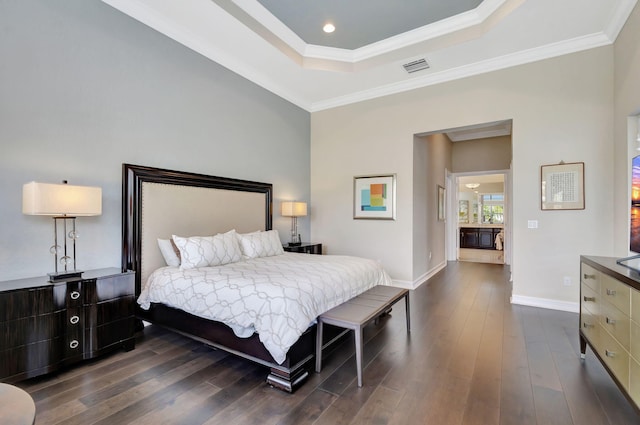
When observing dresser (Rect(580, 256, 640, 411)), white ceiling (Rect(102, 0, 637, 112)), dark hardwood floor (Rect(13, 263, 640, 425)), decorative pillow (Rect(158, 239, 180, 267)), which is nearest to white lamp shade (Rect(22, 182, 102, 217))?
decorative pillow (Rect(158, 239, 180, 267))

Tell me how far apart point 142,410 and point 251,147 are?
356 cm

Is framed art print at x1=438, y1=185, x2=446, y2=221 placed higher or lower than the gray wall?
lower

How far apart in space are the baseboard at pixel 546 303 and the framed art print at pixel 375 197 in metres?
2.04

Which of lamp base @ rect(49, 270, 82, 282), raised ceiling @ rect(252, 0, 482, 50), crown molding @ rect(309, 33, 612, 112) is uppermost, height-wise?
raised ceiling @ rect(252, 0, 482, 50)

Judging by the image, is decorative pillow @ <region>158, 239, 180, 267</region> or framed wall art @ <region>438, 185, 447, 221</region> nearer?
decorative pillow @ <region>158, 239, 180, 267</region>

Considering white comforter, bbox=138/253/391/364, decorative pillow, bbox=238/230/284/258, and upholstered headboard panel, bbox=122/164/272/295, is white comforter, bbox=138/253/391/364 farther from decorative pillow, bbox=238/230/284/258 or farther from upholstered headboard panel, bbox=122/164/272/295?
decorative pillow, bbox=238/230/284/258

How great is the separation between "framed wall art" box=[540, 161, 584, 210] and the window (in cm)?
905

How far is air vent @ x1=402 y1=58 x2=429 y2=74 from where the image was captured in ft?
13.8

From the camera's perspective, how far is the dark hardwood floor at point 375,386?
5.98ft

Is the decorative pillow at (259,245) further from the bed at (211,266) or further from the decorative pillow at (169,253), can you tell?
the decorative pillow at (169,253)

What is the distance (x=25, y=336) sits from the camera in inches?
84.2

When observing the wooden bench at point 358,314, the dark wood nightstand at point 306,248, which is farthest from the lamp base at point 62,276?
the dark wood nightstand at point 306,248

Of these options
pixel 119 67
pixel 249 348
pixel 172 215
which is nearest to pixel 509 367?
pixel 249 348

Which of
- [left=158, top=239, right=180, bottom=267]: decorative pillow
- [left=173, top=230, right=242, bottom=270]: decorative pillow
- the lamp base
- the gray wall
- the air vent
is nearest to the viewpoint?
the lamp base
